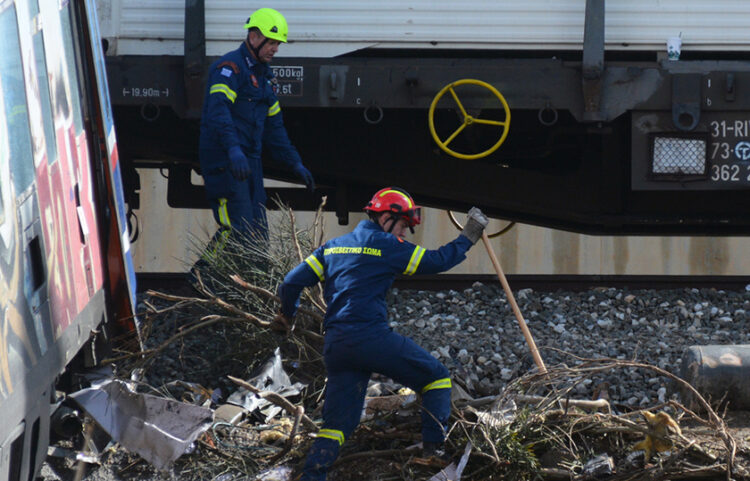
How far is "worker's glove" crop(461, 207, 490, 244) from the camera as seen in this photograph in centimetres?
473

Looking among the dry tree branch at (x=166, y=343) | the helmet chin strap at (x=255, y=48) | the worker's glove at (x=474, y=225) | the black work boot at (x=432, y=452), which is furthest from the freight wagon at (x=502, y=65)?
the black work boot at (x=432, y=452)

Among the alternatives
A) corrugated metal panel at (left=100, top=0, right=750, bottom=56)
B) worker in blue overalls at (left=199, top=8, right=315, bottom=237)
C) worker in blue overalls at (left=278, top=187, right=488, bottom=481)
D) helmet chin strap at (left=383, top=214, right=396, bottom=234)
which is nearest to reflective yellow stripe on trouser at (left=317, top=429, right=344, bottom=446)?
worker in blue overalls at (left=278, top=187, right=488, bottom=481)

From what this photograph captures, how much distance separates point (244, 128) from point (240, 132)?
0.04m

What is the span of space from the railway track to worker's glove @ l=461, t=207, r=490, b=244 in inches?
120

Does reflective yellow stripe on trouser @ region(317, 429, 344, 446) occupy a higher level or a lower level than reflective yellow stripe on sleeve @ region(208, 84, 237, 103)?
lower

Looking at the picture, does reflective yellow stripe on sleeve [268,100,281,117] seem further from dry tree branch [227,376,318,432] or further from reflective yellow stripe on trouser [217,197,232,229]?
dry tree branch [227,376,318,432]

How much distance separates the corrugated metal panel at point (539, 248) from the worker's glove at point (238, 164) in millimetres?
9072

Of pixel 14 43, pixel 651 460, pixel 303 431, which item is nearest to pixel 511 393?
pixel 651 460

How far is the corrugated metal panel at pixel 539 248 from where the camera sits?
1578cm

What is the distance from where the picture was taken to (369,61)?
6.75m

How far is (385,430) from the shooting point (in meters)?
4.90

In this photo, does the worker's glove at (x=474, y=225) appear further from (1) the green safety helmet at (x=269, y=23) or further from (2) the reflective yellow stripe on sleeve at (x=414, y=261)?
(1) the green safety helmet at (x=269, y=23)

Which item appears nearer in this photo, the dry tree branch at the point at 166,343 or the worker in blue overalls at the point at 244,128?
the dry tree branch at the point at 166,343

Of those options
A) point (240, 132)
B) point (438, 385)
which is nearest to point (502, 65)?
point (240, 132)
